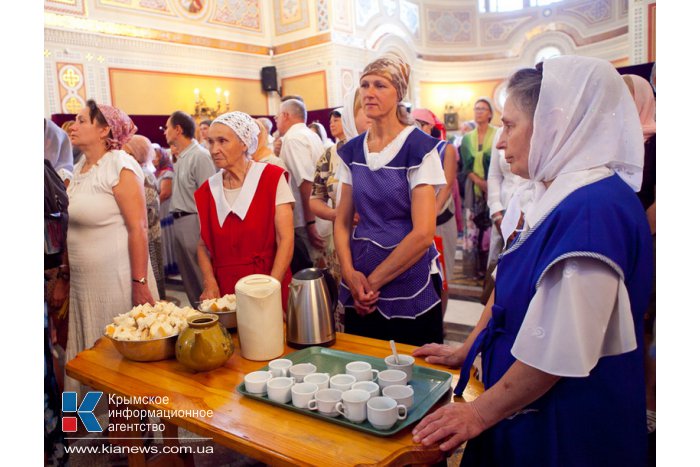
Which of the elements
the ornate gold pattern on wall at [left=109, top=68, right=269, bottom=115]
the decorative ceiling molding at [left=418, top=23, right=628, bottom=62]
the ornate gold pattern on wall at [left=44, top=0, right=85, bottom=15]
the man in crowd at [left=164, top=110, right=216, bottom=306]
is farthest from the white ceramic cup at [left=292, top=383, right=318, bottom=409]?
the decorative ceiling molding at [left=418, top=23, right=628, bottom=62]

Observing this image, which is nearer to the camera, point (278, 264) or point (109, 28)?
point (278, 264)

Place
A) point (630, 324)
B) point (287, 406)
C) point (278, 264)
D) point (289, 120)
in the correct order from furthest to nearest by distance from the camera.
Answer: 1. point (289, 120)
2. point (278, 264)
3. point (287, 406)
4. point (630, 324)

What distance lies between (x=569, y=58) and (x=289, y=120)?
258cm

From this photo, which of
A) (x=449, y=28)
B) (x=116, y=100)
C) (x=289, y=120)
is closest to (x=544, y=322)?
(x=289, y=120)

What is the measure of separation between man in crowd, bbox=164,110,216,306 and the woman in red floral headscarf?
118 centimetres

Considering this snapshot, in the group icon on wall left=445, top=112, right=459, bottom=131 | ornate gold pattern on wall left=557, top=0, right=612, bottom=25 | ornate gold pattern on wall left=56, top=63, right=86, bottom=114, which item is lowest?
ornate gold pattern on wall left=56, top=63, right=86, bottom=114

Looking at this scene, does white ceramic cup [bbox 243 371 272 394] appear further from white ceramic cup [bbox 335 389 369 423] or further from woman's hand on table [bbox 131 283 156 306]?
woman's hand on table [bbox 131 283 156 306]

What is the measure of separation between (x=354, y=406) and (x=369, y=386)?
4.2 inches

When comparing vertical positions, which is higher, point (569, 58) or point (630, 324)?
point (569, 58)

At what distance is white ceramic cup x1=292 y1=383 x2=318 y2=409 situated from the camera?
113cm

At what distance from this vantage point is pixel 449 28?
527 inches

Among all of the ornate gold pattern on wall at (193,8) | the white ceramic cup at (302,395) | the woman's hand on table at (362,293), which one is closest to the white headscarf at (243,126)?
the woman's hand on table at (362,293)

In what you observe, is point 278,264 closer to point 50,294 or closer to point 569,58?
point 50,294

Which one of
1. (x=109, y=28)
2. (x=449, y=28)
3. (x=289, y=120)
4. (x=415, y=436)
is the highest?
(x=449, y=28)
